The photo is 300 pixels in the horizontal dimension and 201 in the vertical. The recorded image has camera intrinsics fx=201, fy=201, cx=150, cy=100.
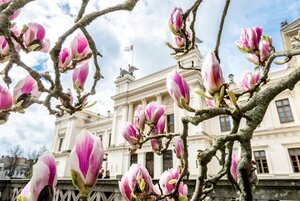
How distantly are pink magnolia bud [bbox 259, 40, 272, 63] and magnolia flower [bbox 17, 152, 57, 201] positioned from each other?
1.51m

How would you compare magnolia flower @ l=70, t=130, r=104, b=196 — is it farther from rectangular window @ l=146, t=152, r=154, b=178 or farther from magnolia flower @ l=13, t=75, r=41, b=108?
rectangular window @ l=146, t=152, r=154, b=178

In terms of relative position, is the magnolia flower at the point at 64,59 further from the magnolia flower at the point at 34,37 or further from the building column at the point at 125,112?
the building column at the point at 125,112

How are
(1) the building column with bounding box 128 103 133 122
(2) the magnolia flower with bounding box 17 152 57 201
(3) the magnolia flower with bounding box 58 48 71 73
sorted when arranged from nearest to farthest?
1. (2) the magnolia flower with bounding box 17 152 57 201
2. (3) the magnolia flower with bounding box 58 48 71 73
3. (1) the building column with bounding box 128 103 133 122

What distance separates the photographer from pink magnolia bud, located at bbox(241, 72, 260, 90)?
136 centimetres

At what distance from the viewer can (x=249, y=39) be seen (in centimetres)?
148

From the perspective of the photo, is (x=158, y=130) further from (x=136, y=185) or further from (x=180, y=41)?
(x=180, y=41)

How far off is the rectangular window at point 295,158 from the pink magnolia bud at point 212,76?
1611 centimetres

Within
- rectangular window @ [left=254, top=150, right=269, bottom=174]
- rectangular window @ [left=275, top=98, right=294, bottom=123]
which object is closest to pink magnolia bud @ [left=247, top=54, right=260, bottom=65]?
rectangular window @ [left=254, top=150, right=269, bottom=174]

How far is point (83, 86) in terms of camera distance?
1.28 meters

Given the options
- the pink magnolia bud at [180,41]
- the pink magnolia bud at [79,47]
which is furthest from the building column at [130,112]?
the pink magnolia bud at [79,47]

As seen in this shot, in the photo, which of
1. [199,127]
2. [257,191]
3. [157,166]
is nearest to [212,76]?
[257,191]

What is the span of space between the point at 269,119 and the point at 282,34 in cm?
678

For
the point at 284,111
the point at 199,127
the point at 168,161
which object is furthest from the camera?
the point at 168,161

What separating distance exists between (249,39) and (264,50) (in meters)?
0.14
